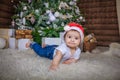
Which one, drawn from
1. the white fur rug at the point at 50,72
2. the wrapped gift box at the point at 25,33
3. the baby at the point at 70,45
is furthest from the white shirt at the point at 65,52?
the wrapped gift box at the point at 25,33

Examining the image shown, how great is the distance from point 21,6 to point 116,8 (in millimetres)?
1260

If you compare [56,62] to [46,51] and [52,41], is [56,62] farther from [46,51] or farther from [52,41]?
[52,41]

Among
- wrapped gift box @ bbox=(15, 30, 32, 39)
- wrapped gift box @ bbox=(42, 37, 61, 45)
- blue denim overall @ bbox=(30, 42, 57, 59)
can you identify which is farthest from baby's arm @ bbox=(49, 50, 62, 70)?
wrapped gift box @ bbox=(15, 30, 32, 39)

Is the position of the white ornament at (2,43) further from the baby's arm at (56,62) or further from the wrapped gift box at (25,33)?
the baby's arm at (56,62)

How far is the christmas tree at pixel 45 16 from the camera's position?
2.41 m

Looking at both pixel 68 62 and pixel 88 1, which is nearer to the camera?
pixel 68 62

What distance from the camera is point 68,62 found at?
1.50 m

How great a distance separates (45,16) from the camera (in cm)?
251

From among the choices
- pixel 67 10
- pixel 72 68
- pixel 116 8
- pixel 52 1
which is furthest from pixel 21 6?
pixel 72 68

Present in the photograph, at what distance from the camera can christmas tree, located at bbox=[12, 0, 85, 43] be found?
2.41 metres

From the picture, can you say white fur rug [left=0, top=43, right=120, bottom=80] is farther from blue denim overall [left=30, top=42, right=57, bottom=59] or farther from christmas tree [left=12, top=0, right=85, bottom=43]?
christmas tree [left=12, top=0, right=85, bottom=43]

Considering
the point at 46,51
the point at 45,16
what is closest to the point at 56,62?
the point at 46,51

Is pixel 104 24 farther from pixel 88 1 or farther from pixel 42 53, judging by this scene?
pixel 42 53

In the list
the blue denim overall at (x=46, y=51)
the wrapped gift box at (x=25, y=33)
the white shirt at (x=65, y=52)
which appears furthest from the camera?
the wrapped gift box at (x=25, y=33)
